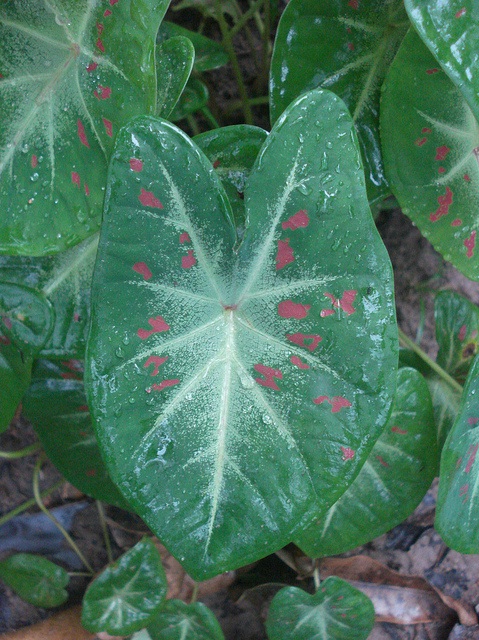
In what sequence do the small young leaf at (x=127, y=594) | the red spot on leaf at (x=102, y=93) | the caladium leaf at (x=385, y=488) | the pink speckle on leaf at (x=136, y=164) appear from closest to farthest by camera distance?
the pink speckle on leaf at (x=136, y=164), the red spot on leaf at (x=102, y=93), the caladium leaf at (x=385, y=488), the small young leaf at (x=127, y=594)

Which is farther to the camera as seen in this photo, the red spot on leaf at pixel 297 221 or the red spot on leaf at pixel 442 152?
the red spot on leaf at pixel 442 152

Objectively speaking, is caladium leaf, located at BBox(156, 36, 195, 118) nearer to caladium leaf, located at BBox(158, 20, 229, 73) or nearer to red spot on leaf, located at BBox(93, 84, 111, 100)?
A: red spot on leaf, located at BBox(93, 84, 111, 100)

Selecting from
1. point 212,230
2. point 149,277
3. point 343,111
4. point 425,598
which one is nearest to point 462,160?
point 343,111

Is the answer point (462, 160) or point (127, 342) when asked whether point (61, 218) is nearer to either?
point (127, 342)

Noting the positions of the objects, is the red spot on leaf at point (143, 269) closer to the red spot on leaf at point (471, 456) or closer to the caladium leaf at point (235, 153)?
the caladium leaf at point (235, 153)

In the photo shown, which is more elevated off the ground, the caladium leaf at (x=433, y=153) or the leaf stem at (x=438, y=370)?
the caladium leaf at (x=433, y=153)

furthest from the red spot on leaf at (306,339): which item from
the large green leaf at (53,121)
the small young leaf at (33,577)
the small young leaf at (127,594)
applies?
the small young leaf at (33,577)

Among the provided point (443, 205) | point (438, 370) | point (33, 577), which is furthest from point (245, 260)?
point (33, 577)
